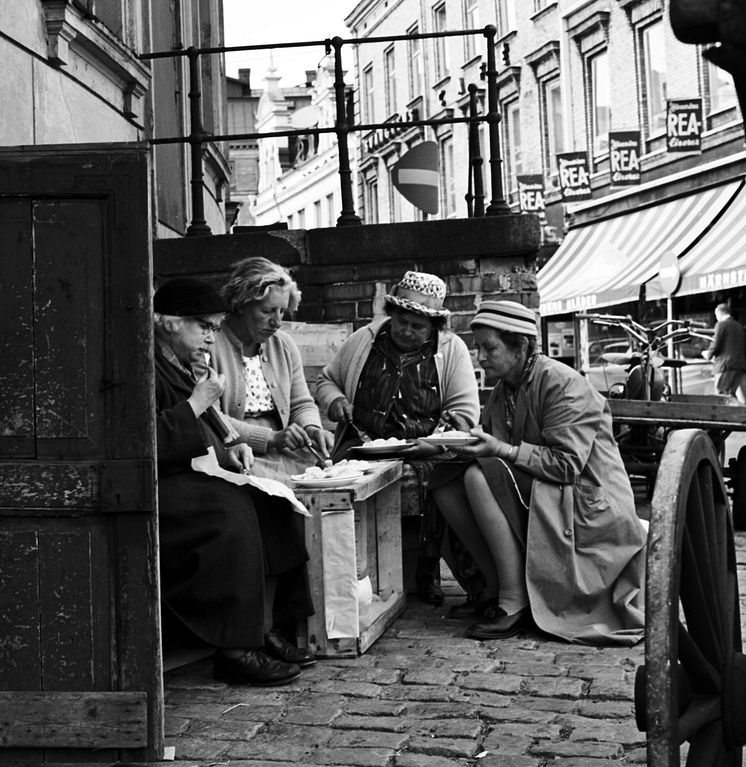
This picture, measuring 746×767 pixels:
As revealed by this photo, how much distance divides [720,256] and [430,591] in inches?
578

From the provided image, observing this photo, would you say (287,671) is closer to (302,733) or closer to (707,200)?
(302,733)

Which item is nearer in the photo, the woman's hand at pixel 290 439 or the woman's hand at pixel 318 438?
the woman's hand at pixel 290 439

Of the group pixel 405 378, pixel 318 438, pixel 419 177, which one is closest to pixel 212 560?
pixel 318 438

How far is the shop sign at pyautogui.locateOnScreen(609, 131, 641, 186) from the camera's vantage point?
24.1m

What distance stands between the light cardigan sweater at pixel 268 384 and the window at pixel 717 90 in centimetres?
1702

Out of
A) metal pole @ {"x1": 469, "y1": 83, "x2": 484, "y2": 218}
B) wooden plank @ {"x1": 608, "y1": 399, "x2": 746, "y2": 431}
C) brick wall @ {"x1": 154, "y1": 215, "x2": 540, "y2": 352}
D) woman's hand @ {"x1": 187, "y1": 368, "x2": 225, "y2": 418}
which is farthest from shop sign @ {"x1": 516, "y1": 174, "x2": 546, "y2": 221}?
woman's hand @ {"x1": 187, "y1": 368, "x2": 225, "y2": 418}

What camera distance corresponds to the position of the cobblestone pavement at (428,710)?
3959 millimetres

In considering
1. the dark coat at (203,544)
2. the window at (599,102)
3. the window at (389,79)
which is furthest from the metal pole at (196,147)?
the window at (389,79)

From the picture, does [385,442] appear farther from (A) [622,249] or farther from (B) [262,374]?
(A) [622,249]

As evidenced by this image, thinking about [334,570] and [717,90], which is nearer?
[334,570]

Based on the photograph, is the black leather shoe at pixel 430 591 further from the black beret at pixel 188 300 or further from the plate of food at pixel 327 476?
the black beret at pixel 188 300

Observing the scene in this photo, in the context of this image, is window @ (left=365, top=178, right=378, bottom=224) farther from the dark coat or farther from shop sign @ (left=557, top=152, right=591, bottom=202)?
the dark coat

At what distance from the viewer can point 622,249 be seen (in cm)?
2400

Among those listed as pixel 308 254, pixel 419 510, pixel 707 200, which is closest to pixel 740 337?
pixel 707 200
